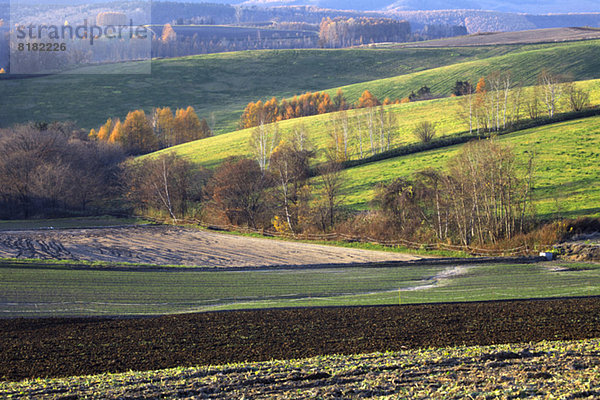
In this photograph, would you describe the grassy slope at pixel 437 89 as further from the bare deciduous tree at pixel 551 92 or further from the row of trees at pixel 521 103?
the bare deciduous tree at pixel 551 92

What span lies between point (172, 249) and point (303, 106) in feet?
273

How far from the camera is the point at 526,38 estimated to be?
168 meters

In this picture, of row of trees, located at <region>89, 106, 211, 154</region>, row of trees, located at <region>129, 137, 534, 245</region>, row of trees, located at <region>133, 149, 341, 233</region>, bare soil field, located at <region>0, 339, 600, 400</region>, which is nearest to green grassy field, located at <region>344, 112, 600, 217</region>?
row of trees, located at <region>129, 137, 534, 245</region>

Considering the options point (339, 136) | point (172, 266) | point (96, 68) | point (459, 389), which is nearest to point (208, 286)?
point (172, 266)

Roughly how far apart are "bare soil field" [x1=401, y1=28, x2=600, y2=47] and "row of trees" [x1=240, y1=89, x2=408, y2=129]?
63.0 metres

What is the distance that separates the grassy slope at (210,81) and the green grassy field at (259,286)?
8767 cm

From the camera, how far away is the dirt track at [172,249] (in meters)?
39.6

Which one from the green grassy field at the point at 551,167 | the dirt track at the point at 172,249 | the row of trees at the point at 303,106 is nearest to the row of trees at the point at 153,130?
the row of trees at the point at 303,106

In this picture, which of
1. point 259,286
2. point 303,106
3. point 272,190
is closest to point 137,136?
point 303,106

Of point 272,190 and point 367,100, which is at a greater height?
point 367,100

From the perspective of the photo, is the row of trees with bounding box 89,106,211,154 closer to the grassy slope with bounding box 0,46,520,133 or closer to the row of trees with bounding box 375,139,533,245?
the grassy slope with bounding box 0,46,520,133

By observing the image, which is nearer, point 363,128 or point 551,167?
point 551,167

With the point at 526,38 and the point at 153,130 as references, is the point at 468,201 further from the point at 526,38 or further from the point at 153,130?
the point at 526,38

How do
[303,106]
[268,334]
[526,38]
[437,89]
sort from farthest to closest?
[526,38] → [303,106] → [437,89] → [268,334]
